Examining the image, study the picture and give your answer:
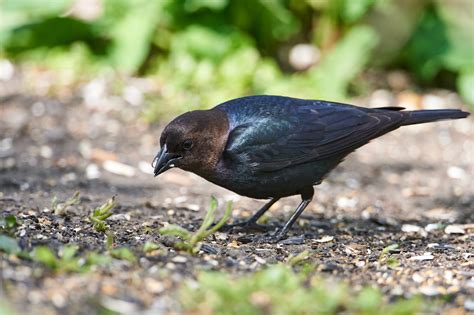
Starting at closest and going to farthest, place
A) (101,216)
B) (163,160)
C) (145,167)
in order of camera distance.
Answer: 1. (101,216)
2. (163,160)
3. (145,167)

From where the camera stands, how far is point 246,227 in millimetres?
5305

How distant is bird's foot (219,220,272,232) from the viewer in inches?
206

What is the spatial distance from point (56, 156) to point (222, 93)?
1864mm

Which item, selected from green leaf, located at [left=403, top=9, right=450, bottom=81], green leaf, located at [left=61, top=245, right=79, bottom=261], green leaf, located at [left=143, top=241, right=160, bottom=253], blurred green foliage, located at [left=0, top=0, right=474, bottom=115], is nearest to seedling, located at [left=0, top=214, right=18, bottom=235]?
green leaf, located at [left=61, top=245, right=79, bottom=261]

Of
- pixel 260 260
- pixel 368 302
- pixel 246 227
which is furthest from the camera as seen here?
pixel 246 227

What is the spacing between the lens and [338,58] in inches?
335

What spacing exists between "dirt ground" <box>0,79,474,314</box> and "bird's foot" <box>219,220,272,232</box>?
20 centimetres

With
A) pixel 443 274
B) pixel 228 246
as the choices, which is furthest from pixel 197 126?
pixel 443 274

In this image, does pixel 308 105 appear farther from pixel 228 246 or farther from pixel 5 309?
pixel 5 309

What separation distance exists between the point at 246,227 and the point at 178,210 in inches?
23.6

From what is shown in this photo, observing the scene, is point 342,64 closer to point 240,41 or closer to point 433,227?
point 240,41

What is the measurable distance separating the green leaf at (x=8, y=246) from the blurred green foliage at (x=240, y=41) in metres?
4.51

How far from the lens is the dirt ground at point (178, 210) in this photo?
10.7 feet

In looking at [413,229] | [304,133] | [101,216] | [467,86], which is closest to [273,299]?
[101,216]
